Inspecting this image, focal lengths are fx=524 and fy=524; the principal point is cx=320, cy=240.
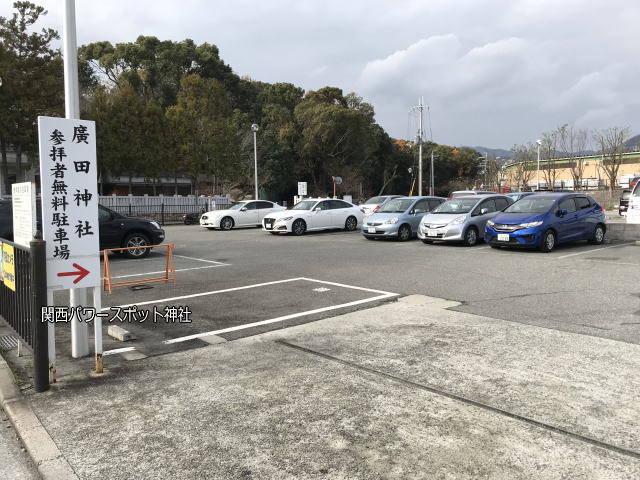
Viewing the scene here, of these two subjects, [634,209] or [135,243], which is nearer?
[135,243]

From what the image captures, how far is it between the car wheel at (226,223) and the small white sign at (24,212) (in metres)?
18.1

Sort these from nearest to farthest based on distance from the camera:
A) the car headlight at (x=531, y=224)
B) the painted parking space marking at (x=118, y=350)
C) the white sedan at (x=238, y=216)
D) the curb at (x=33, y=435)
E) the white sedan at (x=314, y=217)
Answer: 1. the curb at (x=33, y=435)
2. the painted parking space marking at (x=118, y=350)
3. the car headlight at (x=531, y=224)
4. the white sedan at (x=314, y=217)
5. the white sedan at (x=238, y=216)

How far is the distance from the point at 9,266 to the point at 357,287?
5397mm

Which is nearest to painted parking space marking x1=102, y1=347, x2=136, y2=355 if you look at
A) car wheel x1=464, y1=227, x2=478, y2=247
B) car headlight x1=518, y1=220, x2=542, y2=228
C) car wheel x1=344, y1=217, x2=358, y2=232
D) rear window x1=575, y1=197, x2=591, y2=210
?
car headlight x1=518, y1=220, x2=542, y2=228

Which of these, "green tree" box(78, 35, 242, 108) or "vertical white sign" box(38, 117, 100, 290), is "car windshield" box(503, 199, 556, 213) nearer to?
"vertical white sign" box(38, 117, 100, 290)

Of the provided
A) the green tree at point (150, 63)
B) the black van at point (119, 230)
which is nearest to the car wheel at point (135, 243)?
the black van at point (119, 230)

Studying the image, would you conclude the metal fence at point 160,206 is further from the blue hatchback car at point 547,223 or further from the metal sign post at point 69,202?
the metal sign post at point 69,202

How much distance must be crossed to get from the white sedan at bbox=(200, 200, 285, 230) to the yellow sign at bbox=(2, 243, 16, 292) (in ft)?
58.6

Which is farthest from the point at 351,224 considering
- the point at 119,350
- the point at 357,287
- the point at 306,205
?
the point at 119,350

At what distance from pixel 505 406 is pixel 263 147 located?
43204mm

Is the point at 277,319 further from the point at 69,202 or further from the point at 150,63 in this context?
the point at 150,63

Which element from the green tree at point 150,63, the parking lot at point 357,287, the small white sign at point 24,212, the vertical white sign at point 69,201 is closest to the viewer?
the vertical white sign at point 69,201

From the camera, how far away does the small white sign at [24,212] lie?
15.3ft

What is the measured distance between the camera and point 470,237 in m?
15.2
